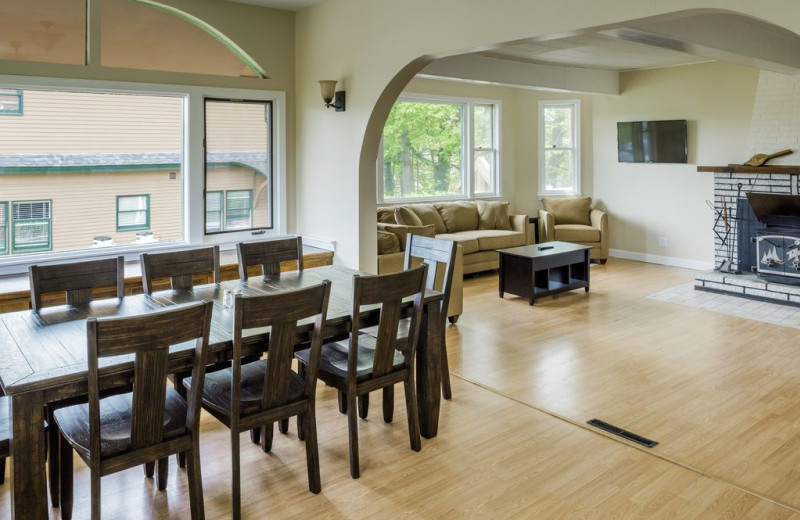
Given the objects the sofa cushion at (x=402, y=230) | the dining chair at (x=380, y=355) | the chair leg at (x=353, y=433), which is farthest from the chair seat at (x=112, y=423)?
the sofa cushion at (x=402, y=230)

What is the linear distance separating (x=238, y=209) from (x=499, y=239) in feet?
12.2

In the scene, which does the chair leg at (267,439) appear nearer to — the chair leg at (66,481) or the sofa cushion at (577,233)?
the chair leg at (66,481)

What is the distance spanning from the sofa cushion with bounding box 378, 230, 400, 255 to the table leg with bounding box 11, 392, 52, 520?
3.62 meters

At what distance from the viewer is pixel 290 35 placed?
559 centimetres

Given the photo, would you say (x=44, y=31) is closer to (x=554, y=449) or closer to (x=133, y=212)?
(x=133, y=212)

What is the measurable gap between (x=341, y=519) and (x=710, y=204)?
23.4 ft

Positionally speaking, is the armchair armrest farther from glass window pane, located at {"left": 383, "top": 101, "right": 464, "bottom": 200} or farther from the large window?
glass window pane, located at {"left": 383, "top": 101, "right": 464, "bottom": 200}

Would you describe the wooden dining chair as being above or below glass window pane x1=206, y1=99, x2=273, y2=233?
below

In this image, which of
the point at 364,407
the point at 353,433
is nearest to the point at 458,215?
the point at 364,407

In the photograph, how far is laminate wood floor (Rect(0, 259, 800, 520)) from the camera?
107 inches

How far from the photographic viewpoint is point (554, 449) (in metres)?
3.25

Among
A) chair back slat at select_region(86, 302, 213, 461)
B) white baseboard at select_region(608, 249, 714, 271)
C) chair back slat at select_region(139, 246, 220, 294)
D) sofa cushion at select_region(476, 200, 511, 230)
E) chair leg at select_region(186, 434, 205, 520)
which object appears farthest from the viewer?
sofa cushion at select_region(476, 200, 511, 230)

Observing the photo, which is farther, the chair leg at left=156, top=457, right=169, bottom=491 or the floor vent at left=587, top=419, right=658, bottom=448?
the floor vent at left=587, top=419, right=658, bottom=448

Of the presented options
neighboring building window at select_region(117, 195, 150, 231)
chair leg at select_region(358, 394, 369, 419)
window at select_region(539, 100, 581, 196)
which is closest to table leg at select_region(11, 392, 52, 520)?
chair leg at select_region(358, 394, 369, 419)
